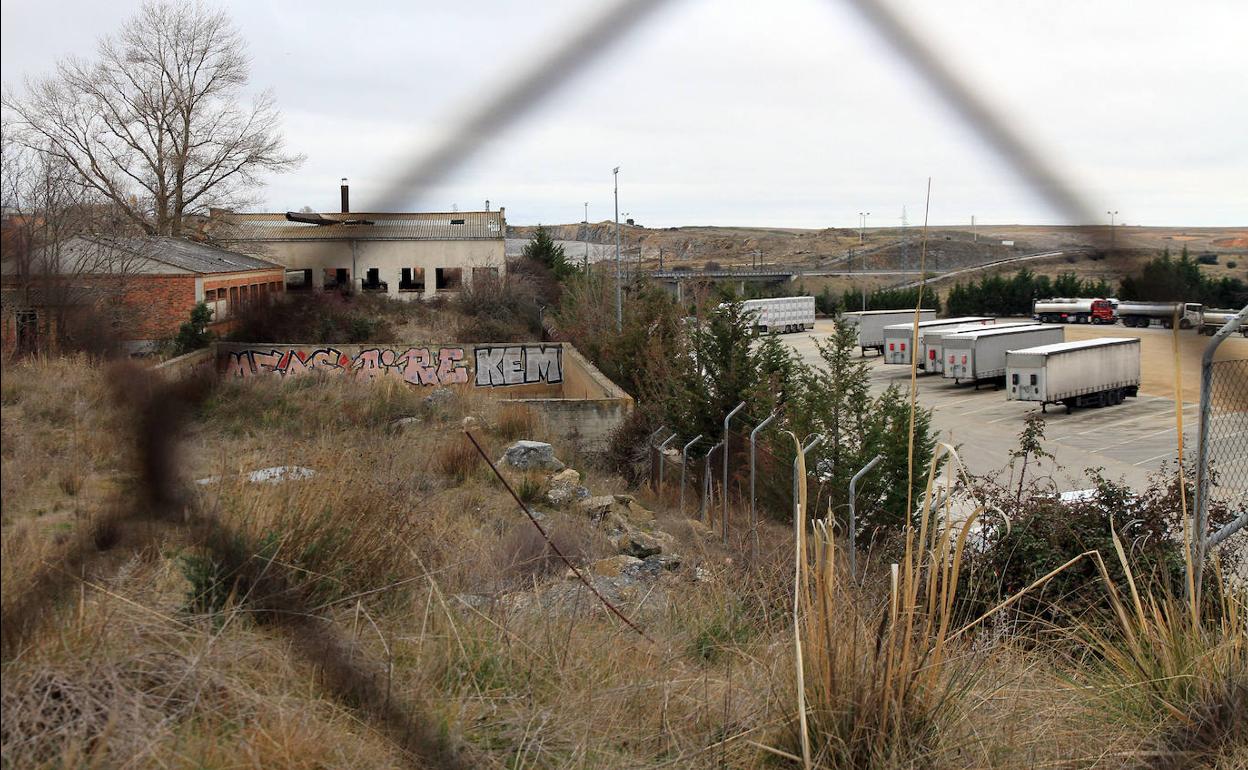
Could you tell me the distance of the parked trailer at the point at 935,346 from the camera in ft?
96.8

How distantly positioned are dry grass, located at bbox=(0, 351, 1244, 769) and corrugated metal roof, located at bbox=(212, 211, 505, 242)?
161mm

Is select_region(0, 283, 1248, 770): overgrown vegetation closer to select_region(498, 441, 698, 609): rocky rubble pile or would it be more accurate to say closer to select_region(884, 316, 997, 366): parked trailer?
select_region(498, 441, 698, 609): rocky rubble pile

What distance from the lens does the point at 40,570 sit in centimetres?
123

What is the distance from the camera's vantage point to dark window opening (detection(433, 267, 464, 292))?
2.87 feet

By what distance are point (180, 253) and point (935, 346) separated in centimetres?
3185

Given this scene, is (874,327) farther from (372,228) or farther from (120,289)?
(372,228)

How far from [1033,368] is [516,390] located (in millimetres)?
12141

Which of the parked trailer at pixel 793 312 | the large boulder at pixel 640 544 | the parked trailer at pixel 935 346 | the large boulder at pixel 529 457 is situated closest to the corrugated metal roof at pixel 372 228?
the large boulder at pixel 640 544

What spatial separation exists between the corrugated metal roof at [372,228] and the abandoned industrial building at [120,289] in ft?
0.08

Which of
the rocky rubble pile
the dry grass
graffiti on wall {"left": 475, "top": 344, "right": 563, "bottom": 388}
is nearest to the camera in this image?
the dry grass

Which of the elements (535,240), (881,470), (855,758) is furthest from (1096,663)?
(881,470)

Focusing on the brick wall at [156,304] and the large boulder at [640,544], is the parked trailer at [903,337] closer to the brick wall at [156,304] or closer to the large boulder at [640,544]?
the large boulder at [640,544]

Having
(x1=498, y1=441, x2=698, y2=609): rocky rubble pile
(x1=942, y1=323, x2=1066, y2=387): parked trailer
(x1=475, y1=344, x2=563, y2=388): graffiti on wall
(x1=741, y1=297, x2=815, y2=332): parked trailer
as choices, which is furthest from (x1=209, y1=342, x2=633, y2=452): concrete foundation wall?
(x1=741, y1=297, x2=815, y2=332): parked trailer

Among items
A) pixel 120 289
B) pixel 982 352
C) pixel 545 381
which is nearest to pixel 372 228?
pixel 120 289
